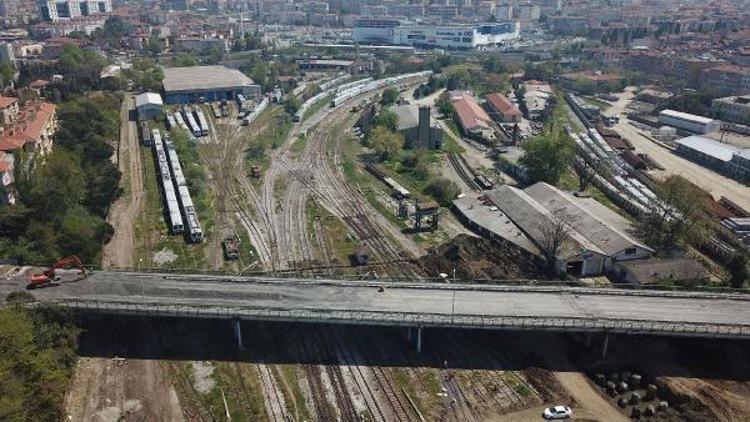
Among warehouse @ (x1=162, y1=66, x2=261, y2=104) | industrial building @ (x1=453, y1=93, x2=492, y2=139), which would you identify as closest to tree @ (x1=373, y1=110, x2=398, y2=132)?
industrial building @ (x1=453, y1=93, x2=492, y2=139)

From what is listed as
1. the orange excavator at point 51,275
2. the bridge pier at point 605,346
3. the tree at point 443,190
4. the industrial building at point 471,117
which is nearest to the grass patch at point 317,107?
A: the industrial building at point 471,117

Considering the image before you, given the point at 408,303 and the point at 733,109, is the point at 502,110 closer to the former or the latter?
the point at 733,109

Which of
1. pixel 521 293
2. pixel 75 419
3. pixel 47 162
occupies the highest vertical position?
pixel 47 162

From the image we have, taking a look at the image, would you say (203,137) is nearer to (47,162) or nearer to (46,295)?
(47,162)

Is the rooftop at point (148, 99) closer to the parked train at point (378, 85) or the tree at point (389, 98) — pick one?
the parked train at point (378, 85)

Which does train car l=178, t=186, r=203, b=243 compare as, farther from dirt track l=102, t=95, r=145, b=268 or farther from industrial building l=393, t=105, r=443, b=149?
industrial building l=393, t=105, r=443, b=149

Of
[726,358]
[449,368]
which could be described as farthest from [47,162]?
[726,358]
